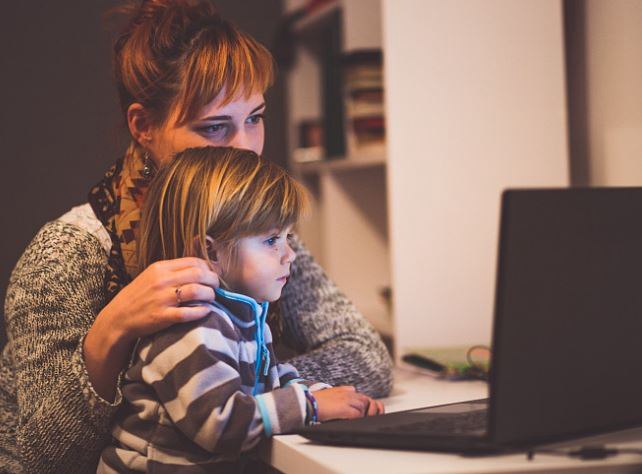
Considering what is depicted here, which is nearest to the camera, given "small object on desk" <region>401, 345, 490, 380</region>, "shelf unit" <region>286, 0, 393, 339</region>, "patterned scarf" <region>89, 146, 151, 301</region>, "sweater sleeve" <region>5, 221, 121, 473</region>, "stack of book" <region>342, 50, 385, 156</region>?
"sweater sleeve" <region>5, 221, 121, 473</region>

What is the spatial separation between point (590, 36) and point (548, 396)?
1068 mm

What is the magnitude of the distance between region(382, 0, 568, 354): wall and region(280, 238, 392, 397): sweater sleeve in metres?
0.28

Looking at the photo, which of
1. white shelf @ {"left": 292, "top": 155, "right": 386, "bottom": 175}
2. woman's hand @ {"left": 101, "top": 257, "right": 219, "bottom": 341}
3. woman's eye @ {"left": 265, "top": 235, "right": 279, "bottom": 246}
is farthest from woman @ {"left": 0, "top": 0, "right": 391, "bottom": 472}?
white shelf @ {"left": 292, "top": 155, "right": 386, "bottom": 175}

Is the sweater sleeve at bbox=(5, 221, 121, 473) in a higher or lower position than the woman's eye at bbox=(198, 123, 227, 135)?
lower

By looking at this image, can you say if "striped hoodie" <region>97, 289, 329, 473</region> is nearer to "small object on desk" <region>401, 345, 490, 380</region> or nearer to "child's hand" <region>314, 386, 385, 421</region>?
"child's hand" <region>314, 386, 385, 421</region>

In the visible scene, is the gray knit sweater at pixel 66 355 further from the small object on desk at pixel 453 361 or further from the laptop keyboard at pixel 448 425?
the laptop keyboard at pixel 448 425

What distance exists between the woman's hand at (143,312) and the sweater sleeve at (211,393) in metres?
0.02

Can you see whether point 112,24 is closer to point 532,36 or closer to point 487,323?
point 532,36

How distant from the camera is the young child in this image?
2.89 feet

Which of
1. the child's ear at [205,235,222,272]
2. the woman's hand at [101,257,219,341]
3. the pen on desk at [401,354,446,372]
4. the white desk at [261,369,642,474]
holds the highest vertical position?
the child's ear at [205,235,222,272]

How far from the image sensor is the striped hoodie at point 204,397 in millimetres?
871

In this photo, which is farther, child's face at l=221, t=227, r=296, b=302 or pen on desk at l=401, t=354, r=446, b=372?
pen on desk at l=401, t=354, r=446, b=372

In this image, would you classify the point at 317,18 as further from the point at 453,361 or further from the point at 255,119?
the point at 453,361

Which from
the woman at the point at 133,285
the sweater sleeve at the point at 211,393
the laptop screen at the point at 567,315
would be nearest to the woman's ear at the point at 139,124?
the woman at the point at 133,285
